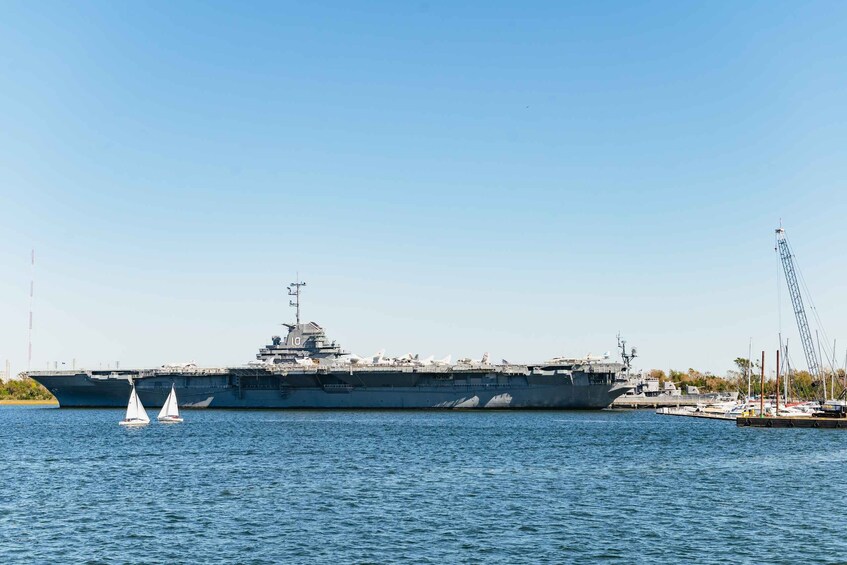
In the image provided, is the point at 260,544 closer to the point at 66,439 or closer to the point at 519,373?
the point at 66,439

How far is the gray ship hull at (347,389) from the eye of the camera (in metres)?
67.9

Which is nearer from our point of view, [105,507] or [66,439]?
[105,507]

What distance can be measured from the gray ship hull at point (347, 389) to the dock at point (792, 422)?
994cm

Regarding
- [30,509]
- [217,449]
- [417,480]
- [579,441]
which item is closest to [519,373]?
[579,441]

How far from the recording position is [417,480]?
100 feet

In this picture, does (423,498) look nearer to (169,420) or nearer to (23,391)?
(169,420)

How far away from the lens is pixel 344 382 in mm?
71312

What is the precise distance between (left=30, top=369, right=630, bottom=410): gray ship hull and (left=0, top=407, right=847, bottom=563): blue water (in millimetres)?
18654

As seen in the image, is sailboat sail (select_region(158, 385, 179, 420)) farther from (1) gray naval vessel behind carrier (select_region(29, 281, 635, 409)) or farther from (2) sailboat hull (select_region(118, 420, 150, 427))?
(1) gray naval vessel behind carrier (select_region(29, 281, 635, 409))

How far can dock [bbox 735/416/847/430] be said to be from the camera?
187ft

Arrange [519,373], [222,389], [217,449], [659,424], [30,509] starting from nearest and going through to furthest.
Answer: [30,509] < [217,449] < [659,424] < [519,373] < [222,389]

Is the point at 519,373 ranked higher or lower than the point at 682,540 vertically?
higher

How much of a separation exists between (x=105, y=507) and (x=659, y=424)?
44744 mm

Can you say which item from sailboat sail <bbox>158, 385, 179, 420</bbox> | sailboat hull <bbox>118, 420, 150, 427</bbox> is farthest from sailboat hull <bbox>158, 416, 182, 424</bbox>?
sailboat hull <bbox>118, 420, 150, 427</bbox>
